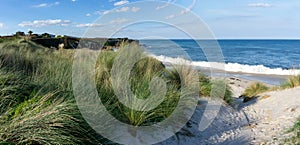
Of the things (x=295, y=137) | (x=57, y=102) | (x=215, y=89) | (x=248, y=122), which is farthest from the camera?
(x=215, y=89)

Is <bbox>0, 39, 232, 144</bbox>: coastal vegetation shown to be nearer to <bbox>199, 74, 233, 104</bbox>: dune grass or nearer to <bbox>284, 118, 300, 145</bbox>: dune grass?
<bbox>199, 74, 233, 104</bbox>: dune grass

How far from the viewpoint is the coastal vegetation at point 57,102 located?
10.2 feet

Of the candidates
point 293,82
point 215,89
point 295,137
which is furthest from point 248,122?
point 293,82

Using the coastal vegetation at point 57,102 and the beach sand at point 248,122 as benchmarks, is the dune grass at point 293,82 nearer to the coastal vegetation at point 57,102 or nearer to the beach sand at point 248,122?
the beach sand at point 248,122

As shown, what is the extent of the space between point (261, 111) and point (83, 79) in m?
4.69

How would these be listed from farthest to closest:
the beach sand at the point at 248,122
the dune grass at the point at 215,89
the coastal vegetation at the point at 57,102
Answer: the dune grass at the point at 215,89 → the beach sand at the point at 248,122 → the coastal vegetation at the point at 57,102

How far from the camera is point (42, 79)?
4891mm

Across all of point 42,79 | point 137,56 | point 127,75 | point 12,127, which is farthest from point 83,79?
point 137,56

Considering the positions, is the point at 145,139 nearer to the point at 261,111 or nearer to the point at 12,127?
the point at 12,127

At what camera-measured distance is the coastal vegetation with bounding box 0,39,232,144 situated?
312 centimetres

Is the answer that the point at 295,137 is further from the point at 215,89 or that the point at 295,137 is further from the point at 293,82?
the point at 293,82

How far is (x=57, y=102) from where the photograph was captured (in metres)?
3.57

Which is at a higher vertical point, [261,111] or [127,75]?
[127,75]

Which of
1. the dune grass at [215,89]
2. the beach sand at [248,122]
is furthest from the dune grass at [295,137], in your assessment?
the dune grass at [215,89]
